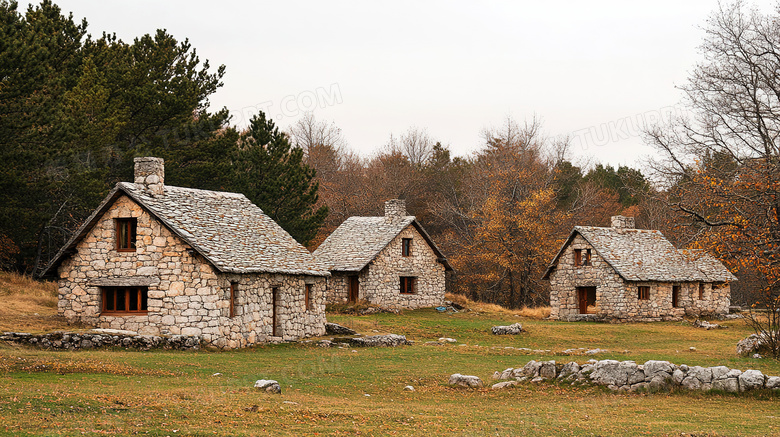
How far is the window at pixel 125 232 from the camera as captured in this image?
2586 cm

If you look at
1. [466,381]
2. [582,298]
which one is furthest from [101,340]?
[582,298]

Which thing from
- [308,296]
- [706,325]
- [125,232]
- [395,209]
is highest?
[395,209]

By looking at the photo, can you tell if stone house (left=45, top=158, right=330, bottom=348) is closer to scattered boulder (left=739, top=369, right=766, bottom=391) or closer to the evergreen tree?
scattered boulder (left=739, top=369, right=766, bottom=391)

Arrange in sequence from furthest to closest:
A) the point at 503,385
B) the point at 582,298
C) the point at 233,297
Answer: the point at 582,298
the point at 233,297
the point at 503,385

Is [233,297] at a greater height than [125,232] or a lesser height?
lesser

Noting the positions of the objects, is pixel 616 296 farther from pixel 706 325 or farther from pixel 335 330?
pixel 335 330

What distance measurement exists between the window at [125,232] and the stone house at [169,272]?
1.4 inches

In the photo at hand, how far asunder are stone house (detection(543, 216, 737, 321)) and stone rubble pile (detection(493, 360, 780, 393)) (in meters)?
26.0

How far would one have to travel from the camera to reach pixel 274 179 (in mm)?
44906

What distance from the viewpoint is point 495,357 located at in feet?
83.4

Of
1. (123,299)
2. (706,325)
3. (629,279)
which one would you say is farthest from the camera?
(629,279)

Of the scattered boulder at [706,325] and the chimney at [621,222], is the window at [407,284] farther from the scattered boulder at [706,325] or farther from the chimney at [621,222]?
the scattered boulder at [706,325]

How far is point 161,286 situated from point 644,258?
31052 millimetres

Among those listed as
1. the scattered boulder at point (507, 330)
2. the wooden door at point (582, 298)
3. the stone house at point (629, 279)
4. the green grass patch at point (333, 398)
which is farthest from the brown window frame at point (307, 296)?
the wooden door at point (582, 298)
